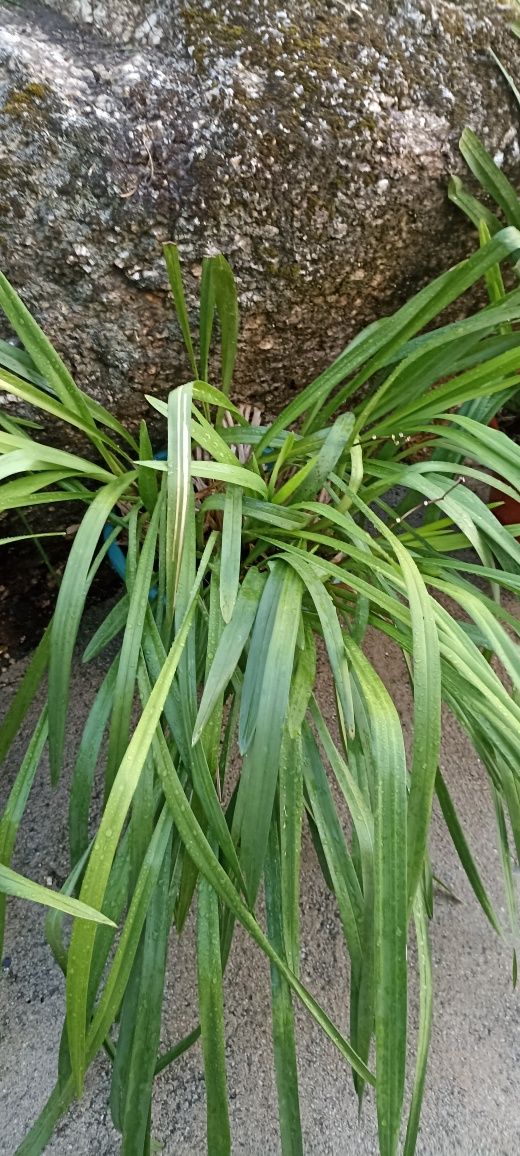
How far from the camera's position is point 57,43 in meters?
0.72

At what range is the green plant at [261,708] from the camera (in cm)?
52

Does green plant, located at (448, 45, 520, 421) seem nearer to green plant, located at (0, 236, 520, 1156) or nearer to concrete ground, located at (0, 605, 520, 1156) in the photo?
green plant, located at (0, 236, 520, 1156)

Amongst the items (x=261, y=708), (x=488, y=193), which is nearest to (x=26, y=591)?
(x=261, y=708)

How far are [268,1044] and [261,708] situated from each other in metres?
0.47

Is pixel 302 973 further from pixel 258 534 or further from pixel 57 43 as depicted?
pixel 57 43

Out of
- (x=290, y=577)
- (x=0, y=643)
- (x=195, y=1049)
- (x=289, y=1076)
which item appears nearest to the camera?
(x=289, y=1076)

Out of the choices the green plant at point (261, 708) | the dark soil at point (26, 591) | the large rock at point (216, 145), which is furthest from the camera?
the dark soil at point (26, 591)

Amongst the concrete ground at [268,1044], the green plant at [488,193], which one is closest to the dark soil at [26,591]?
the concrete ground at [268,1044]

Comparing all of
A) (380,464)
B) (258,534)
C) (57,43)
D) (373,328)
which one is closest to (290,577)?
(258,534)

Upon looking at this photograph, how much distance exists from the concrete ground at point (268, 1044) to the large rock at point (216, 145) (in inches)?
25.0

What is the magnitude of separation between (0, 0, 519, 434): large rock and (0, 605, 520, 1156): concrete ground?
0.64 metres

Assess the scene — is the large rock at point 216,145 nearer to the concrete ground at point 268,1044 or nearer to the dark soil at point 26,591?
the dark soil at point 26,591

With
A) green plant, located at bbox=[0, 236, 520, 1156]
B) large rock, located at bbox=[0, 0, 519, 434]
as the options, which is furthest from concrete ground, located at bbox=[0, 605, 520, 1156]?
large rock, located at bbox=[0, 0, 519, 434]

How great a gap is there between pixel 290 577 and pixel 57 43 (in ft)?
2.06
